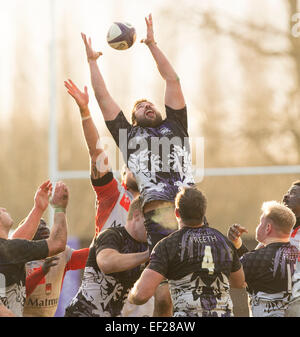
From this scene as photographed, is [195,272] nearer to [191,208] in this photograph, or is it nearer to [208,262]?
[208,262]

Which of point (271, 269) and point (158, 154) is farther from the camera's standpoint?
point (158, 154)

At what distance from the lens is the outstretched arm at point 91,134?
20.2 ft

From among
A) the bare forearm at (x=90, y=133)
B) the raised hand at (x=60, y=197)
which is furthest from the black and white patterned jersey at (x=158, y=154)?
the raised hand at (x=60, y=197)

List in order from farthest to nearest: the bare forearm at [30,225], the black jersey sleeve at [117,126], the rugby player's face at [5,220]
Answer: the black jersey sleeve at [117,126] → the bare forearm at [30,225] → the rugby player's face at [5,220]

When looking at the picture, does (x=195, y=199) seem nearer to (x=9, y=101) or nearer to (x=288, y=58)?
(x=288, y=58)

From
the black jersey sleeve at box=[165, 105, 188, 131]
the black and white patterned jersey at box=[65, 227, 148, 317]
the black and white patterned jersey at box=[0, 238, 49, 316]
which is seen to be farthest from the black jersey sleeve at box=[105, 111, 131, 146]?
the black and white patterned jersey at box=[0, 238, 49, 316]

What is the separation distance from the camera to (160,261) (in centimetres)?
485

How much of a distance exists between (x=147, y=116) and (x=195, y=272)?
65.7 inches

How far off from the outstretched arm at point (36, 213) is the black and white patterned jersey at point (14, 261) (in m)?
0.38

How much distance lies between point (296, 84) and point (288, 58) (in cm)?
53

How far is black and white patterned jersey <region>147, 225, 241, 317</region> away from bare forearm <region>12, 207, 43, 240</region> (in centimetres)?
135

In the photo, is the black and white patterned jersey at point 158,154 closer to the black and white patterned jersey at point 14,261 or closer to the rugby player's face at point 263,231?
the rugby player's face at point 263,231

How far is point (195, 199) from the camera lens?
197 inches

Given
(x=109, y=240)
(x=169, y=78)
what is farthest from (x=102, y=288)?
(x=169, y=78)
